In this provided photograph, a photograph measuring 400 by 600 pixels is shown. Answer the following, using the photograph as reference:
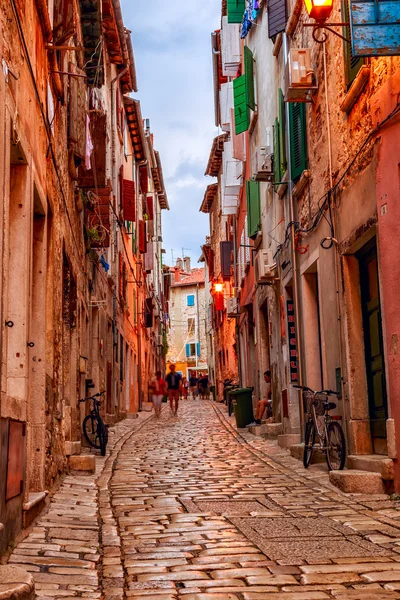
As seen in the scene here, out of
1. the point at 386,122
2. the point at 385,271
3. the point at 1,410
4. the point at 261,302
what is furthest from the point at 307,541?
the point at 261,302

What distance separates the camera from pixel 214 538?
18.6 ft

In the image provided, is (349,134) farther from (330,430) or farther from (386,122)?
(330,430)

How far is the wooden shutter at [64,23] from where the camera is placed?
343 inches

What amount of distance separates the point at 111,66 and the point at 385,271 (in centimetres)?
1715

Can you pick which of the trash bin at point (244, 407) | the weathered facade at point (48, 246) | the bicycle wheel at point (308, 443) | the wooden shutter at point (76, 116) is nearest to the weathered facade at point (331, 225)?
the bicycle wheel at point (308, 443)

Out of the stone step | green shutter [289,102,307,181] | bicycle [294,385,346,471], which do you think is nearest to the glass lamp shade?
green shutter [289,102,307,181]

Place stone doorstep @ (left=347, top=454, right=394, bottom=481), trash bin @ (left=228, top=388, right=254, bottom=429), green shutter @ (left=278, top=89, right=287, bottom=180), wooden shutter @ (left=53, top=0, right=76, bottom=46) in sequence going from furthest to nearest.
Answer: trash bin @ (left=228, top=388, right=254, bottom=429)
green shutter @ (left=278, top=89, right=287, bottom=180)
wooden shutter @ (left=53, top=0, right=76, bottom=46)
stone doorstep @ (left=347, top=454, right=394, bottom=481)

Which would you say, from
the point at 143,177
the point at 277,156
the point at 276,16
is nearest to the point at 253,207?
the point at 277,156

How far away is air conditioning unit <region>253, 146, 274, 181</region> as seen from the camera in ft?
48.1

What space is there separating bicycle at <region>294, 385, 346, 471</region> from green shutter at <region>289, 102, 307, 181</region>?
3761 mm

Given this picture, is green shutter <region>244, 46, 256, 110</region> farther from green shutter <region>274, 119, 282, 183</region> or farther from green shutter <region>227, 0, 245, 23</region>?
green shutter <region>274, 119, 282, 183</region>

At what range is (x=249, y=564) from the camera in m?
4.81

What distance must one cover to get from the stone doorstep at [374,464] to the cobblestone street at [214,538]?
28 cm

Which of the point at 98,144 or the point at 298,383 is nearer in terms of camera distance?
the point at 298,383
